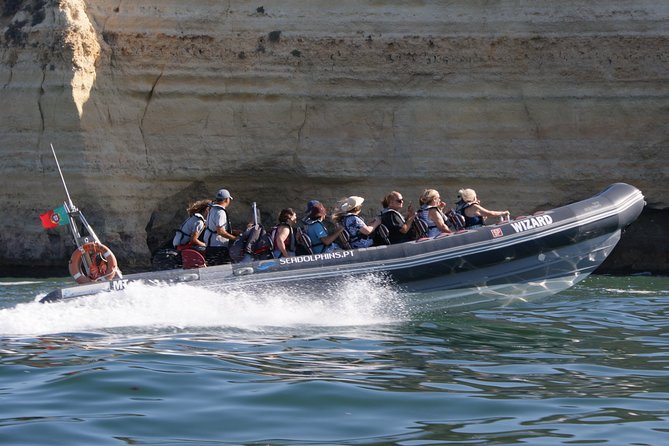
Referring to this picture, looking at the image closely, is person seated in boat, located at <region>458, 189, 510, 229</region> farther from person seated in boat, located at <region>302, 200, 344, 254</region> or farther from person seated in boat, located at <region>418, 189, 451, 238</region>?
person seated in boat, located at <region>302, 200, 344, 254</region>

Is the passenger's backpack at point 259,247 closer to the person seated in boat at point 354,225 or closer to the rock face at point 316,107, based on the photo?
the person seated in boat at point 354,225

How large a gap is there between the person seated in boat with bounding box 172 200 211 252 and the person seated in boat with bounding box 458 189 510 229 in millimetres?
2660

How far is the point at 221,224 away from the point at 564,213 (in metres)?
3.41

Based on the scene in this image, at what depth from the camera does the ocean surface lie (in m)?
5.67

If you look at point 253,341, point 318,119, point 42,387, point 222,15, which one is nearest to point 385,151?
point 318,119

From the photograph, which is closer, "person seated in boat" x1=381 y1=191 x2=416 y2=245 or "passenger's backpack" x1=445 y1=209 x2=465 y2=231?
"person seated in boat" x1=381 y1=191 x2=416 y2=245

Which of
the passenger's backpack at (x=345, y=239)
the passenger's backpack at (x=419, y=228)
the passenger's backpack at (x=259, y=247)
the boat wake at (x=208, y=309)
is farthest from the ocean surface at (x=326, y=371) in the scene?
the passenger's backpack at (x=259, y=247)

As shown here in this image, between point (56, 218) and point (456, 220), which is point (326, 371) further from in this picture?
point (456, 220)

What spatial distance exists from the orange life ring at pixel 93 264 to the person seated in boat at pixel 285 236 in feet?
5.13

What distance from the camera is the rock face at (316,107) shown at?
54.1ft

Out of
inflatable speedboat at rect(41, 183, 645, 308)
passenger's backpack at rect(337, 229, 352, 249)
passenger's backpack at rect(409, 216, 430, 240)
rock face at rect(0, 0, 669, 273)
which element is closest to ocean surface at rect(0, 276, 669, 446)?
inflatable speedboat at rect(41, 183, 645, 308)

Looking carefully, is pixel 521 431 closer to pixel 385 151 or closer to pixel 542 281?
pixel 542 281

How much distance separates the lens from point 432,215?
10945mm

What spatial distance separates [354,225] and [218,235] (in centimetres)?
139
